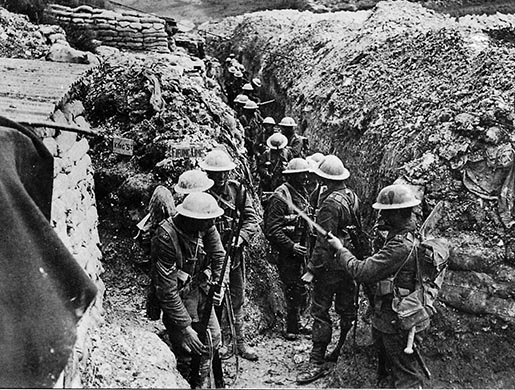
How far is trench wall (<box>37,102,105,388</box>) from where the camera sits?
4.20 meters

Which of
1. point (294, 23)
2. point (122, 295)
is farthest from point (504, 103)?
point (294, 23)

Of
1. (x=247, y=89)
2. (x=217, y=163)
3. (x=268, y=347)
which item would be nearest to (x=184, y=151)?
(x=217, y=163)

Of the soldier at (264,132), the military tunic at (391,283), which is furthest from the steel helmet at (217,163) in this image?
the soldier at (264,132)

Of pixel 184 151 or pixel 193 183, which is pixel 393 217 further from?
pixel 184 151

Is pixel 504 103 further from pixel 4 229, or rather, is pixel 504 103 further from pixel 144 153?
pixel 4 229

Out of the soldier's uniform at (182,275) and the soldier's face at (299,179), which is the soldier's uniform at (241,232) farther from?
the soldier's uniform at (182,275)

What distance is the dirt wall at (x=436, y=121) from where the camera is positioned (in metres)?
5.70

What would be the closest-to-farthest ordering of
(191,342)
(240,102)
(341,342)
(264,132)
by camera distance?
(191,342), (341,342), (264,132), (240,102)

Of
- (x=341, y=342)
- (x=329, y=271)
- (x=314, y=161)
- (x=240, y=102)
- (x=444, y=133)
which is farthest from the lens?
(x=240, y=102)

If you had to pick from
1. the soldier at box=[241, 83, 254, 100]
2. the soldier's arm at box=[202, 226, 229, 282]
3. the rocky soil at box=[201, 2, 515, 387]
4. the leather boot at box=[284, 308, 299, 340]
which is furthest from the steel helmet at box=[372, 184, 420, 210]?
the soldier at box=[241, 83, 254, 100]

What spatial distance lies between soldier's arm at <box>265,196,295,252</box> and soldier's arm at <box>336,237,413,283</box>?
1890 mm

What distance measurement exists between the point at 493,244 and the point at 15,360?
4603 millimetres

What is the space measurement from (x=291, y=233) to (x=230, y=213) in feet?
3.51

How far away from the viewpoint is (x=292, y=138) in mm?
10898
